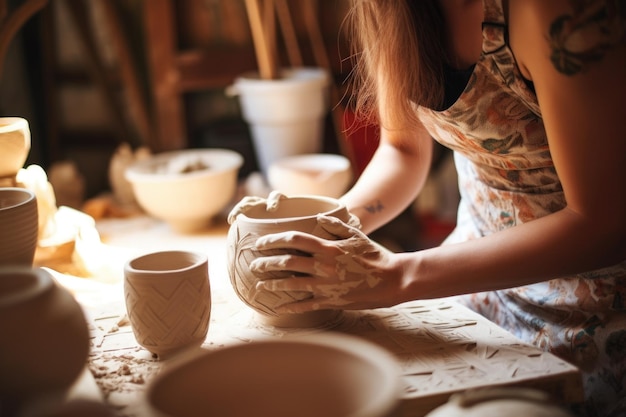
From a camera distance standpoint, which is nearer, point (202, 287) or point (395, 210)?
point (202, 287)

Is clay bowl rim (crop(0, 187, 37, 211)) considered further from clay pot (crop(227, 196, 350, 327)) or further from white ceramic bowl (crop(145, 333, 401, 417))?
white ceramic bowl (crop(145, 333, 401, 417))

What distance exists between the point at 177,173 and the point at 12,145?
703 mm

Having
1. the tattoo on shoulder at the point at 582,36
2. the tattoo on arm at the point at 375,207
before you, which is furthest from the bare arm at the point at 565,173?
the tattoo on arm at the point at 375,207

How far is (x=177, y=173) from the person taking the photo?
6.84ft

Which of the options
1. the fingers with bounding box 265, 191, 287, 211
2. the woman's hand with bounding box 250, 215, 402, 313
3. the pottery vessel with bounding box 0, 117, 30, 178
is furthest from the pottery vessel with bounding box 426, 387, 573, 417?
the pottery vessel with bounding box 0, 117, 30, 178

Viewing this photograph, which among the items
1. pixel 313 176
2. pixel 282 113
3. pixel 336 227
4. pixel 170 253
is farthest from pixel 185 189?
pixel 336 227

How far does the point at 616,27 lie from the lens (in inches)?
42.9

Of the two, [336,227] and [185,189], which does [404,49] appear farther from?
[185,189]

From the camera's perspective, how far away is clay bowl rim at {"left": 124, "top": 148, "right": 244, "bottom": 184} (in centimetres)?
204

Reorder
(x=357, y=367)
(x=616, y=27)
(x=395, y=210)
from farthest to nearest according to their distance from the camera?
(x=395, y=210) → (x=616, y=27) → (x=357, y=367)

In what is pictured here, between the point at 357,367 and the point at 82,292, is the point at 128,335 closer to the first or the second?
the point at 82,292

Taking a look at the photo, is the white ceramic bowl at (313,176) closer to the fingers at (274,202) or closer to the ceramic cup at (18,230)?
the fingers at (274,202)

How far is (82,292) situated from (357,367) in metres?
0.87

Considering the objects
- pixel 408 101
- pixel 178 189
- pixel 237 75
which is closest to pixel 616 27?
pixel 408 101
